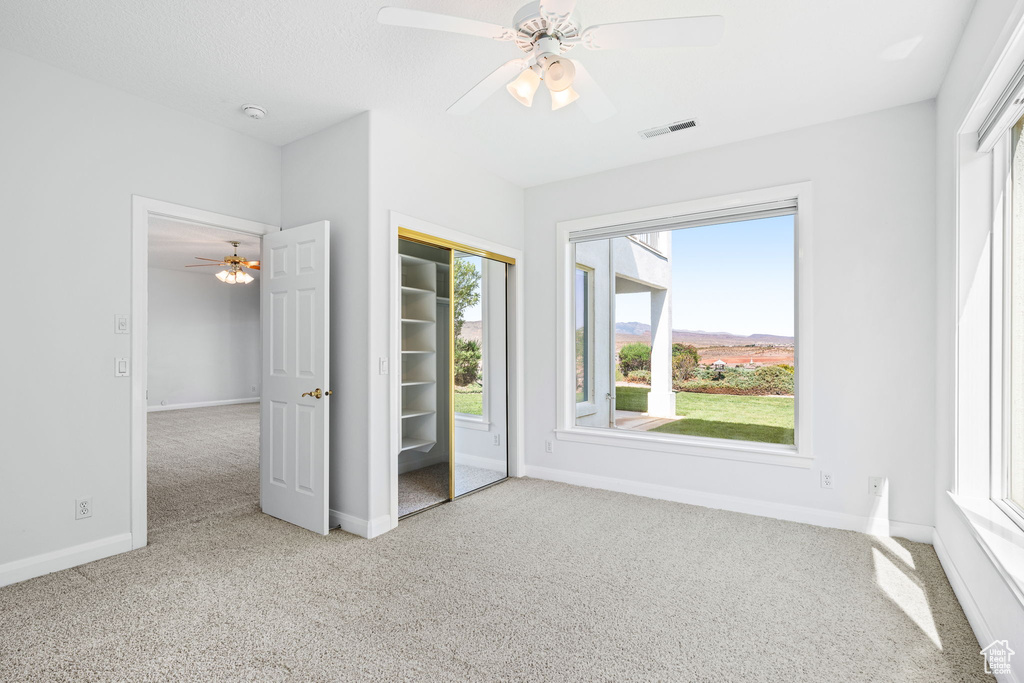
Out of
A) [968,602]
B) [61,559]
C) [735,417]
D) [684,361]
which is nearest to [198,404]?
[61,559]

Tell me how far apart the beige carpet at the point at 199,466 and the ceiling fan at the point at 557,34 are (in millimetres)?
3356

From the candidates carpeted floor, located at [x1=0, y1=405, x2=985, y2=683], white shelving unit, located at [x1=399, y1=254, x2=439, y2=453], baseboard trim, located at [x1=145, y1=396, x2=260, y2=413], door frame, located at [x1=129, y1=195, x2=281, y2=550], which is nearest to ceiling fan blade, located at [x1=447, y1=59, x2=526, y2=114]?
white shelving unit, located at [x1=399, y1=254, x2=439, y2=453]

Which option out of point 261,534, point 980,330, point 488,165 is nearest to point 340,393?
point 261,534

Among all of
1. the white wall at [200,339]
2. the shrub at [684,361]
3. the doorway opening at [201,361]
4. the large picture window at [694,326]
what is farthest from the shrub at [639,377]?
the white wall at [200,339]

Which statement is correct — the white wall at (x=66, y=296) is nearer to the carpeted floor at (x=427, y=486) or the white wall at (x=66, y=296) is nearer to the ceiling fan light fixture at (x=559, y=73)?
the carpeted floor at (x=427, y=486)

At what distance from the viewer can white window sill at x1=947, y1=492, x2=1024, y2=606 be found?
1.64m

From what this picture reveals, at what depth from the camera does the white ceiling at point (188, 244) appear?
21.0 ft

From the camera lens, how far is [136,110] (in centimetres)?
292

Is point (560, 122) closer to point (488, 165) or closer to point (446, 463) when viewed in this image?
point (488, 165)

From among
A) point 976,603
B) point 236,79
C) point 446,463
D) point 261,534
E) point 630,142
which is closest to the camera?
point 976,603

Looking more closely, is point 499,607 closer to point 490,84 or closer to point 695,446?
point 695,446

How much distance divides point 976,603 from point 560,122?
3.19 metres

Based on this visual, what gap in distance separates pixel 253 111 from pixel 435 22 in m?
1.89

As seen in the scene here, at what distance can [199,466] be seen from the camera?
189 inches
